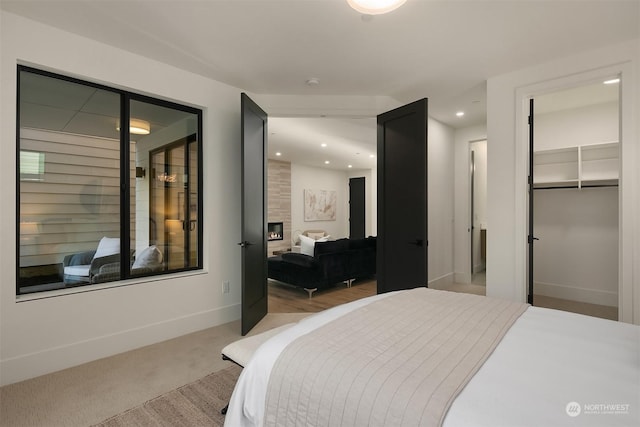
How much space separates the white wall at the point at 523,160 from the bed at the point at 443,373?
65.4 inches

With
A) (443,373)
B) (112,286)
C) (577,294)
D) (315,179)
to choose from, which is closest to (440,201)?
(577,294)

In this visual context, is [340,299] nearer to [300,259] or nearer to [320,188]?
[300,259]

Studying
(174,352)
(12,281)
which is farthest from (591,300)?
(12,281)

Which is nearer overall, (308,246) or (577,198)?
(577,198)

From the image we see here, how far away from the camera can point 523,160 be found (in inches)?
122

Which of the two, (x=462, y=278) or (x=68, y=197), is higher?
(x=68, y=197)

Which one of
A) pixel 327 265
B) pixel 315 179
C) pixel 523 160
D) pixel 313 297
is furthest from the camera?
pixel 315 179

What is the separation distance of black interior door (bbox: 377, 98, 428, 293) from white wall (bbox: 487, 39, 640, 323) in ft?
2.72

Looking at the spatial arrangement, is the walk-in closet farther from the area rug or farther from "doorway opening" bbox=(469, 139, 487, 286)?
the area rug

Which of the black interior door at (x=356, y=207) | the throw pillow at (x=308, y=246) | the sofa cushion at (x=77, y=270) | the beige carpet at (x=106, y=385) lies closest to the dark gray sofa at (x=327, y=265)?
the throw pillow at (x=308, y=246)

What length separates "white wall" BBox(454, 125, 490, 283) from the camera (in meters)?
4.98

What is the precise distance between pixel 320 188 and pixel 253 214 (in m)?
6.31

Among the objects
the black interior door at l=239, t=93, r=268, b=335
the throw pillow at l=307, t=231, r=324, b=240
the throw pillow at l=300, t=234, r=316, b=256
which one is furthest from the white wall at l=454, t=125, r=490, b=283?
the throw pillow at l=307, t=231, r=324, b=240

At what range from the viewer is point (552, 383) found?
94 centimetres
